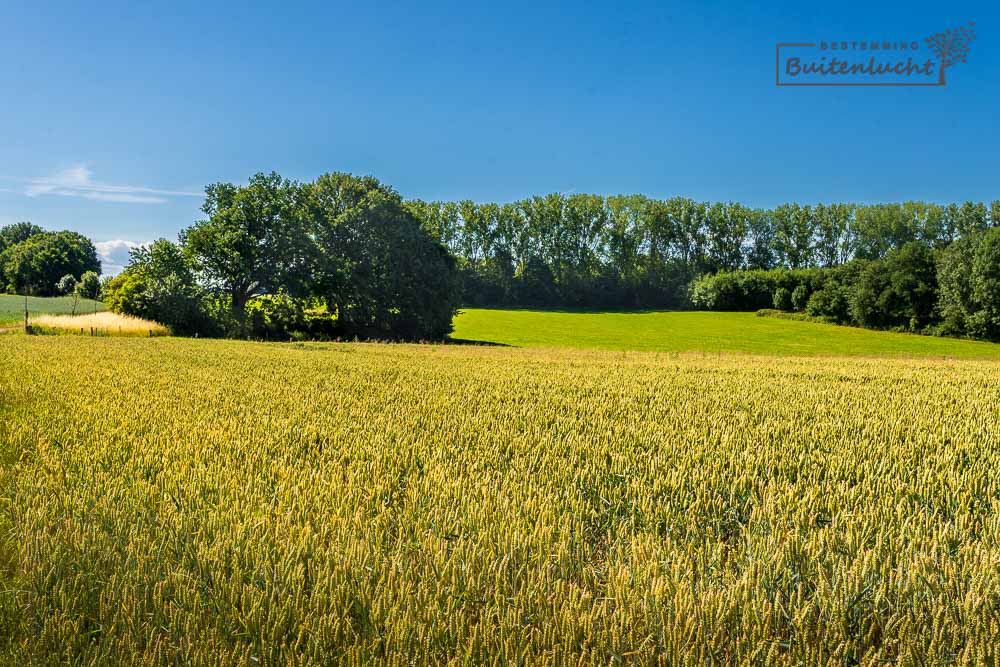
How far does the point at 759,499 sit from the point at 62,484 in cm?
542

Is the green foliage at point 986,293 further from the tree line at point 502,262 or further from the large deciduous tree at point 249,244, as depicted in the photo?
the large deciduous tree at point 249,244

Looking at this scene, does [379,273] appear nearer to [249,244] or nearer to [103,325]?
[249,244]

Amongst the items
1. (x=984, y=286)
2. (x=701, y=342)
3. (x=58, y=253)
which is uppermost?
(x=58, y=253)

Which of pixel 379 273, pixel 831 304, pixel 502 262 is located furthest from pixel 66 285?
pixel 831 304

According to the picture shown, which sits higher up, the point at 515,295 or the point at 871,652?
the point at 515,295

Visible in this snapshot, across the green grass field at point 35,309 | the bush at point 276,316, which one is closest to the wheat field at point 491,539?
the bush at point 276,316

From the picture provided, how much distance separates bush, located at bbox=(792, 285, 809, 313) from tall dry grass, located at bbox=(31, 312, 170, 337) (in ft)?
244

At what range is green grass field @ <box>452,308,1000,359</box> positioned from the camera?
1795 inches

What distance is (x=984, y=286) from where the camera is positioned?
174ft

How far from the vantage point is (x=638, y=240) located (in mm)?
107438

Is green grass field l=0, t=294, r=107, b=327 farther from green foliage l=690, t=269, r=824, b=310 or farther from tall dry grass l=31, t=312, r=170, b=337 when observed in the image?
green foliage l=690, t=269, r=824, b=310

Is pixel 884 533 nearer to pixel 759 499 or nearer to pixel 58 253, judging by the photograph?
pixel 759 499

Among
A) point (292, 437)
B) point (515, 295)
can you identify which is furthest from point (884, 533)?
point (515, 295)

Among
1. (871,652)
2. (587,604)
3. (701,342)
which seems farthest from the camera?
(701,342)
